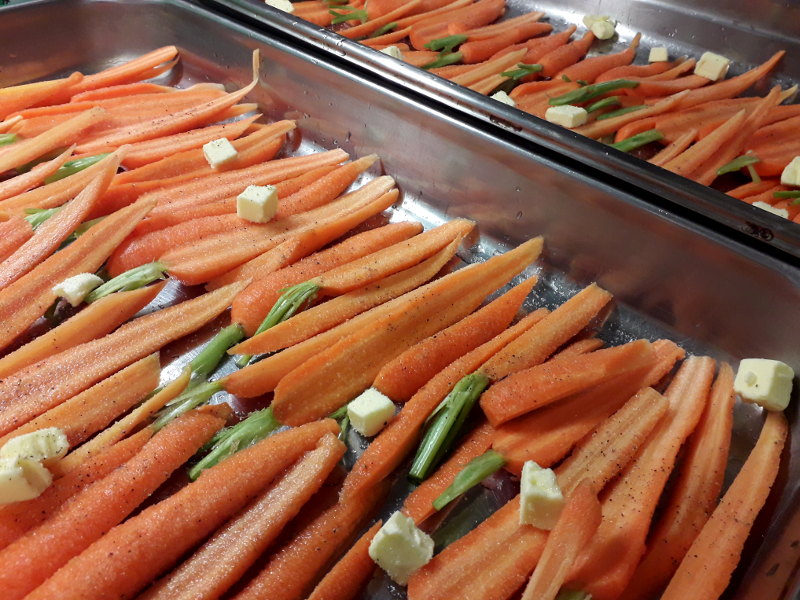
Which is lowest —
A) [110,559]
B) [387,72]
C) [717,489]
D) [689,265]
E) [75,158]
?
[717,489]

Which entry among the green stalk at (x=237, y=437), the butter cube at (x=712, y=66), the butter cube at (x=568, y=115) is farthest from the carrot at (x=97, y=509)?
the butter cube at (x=712, y=66)

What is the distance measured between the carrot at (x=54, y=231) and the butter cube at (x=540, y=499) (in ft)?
5.31

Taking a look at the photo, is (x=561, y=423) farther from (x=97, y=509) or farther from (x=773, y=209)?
(x=773, y=209)

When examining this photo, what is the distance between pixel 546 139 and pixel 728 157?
978mm

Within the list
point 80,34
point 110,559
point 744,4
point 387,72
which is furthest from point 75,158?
point 744,4

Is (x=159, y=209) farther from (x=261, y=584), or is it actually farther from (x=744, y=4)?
(x=744, y=4)

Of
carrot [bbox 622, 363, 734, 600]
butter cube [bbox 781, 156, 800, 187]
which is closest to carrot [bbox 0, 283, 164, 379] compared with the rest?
carrot [bbox 622, 363, 734, 600]

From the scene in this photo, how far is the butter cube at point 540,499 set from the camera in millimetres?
1373

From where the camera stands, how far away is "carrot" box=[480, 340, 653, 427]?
165 centimetres

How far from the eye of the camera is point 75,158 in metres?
2.45

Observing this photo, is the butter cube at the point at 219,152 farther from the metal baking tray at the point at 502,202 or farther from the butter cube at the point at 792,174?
the butter cube at the point at 792,174

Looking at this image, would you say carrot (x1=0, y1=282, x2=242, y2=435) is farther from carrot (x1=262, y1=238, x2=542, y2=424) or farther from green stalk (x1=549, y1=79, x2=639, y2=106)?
green stalk (x1=549, y1=79, x2=639, y2=106)

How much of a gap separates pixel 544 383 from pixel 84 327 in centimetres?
130

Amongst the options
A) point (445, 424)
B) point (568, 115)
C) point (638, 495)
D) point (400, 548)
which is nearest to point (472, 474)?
point (445, 424)
